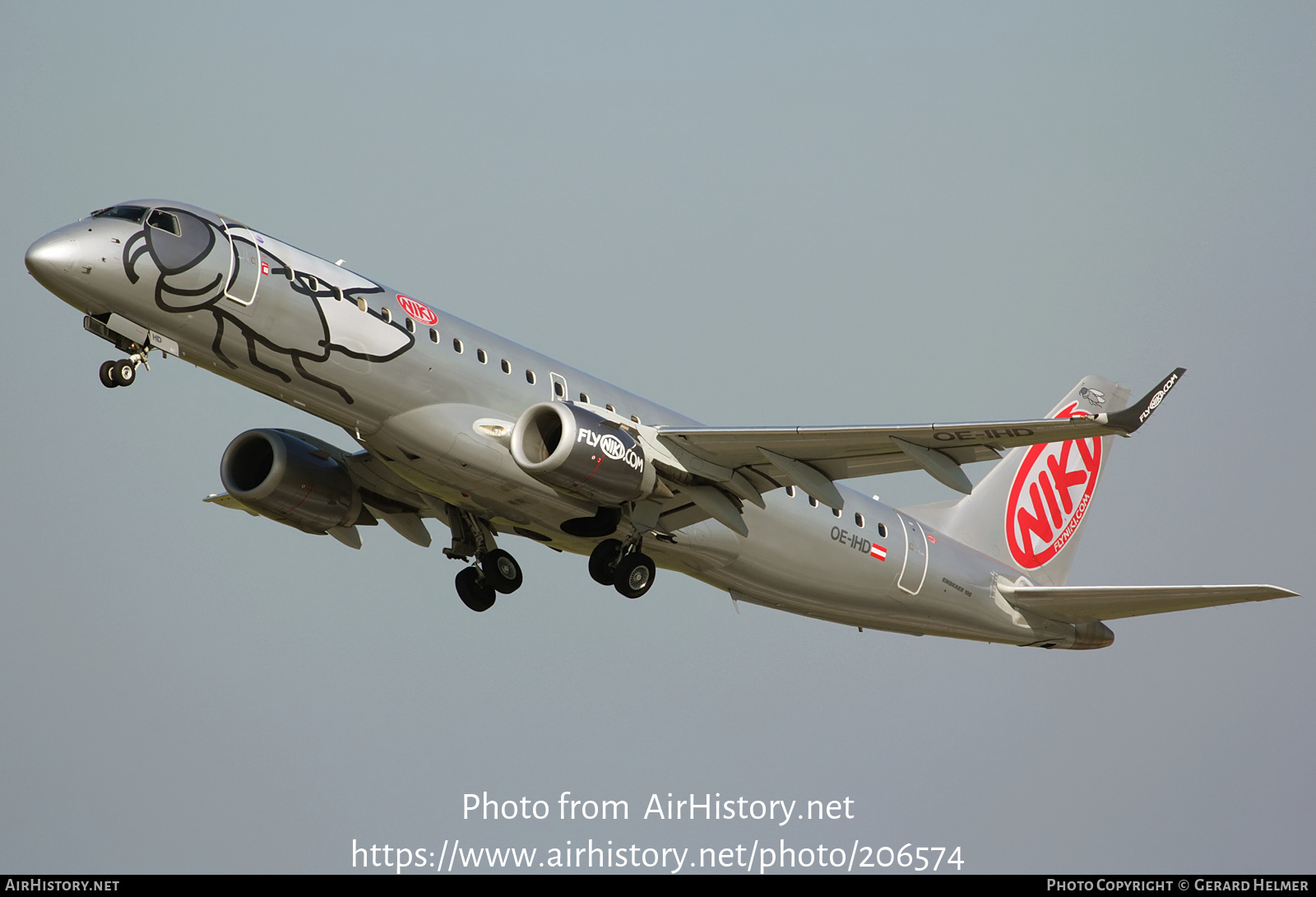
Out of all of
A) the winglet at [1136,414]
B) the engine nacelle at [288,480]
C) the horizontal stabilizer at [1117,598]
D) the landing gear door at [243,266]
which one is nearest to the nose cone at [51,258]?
the landing gear door at [243,266]

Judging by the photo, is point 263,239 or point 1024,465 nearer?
point 263,239

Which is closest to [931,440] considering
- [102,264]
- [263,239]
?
[263,239]

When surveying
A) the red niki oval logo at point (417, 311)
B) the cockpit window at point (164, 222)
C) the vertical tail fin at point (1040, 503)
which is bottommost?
the cockpit window at point (164, 222)

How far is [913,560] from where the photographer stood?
30984 millimetres

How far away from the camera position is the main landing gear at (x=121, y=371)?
923 inches

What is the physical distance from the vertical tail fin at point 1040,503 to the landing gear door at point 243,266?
15.9 m

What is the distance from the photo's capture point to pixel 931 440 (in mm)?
24297

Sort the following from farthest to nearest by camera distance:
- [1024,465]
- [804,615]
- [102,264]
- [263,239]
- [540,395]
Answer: [1024,465] → [804,615] → [540,395] → [263,239] → [102,264]

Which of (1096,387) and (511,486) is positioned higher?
(1096,387)

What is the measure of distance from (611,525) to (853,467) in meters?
4.41

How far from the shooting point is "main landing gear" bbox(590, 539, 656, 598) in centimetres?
Answer: 2706

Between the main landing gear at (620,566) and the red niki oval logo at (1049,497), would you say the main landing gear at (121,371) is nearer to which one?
the main landing gear at (620,566)

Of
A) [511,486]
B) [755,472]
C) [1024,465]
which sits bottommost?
[511,486]

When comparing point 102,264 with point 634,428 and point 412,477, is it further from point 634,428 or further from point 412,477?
point 634,428
